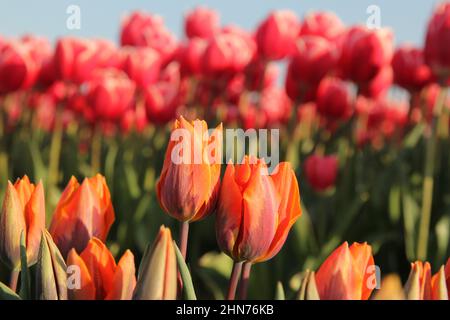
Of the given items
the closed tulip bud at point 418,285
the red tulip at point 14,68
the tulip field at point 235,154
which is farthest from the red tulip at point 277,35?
the closed tulip bud at point 418,285

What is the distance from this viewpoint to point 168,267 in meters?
0.48

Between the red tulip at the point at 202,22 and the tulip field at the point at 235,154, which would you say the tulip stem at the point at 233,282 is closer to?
the tulip field at the point at 235,154

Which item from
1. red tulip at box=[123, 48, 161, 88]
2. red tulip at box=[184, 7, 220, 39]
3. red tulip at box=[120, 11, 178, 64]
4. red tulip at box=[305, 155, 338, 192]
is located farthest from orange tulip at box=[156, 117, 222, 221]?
red tulip at box=[184, 7, 220, 39]

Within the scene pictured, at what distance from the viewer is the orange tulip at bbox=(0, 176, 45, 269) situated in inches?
23.5

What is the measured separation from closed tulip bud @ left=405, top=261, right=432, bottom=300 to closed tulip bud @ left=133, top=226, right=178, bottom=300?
16cm

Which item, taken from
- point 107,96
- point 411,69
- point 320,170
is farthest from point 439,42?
point 107,96

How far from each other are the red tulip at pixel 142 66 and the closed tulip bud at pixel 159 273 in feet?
6.78

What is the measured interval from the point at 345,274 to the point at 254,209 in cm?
9

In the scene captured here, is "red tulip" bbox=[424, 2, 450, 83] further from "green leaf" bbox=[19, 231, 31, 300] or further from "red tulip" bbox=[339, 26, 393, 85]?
"green leaf" bbox=[19, 231, 31, 300]

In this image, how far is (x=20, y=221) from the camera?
60 cm

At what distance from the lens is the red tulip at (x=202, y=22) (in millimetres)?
2945

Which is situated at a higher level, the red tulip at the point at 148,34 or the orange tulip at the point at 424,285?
the red tulip at the point at 148,34

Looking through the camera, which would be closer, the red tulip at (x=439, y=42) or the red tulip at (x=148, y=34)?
the red tulip at (x=439, y=42)
